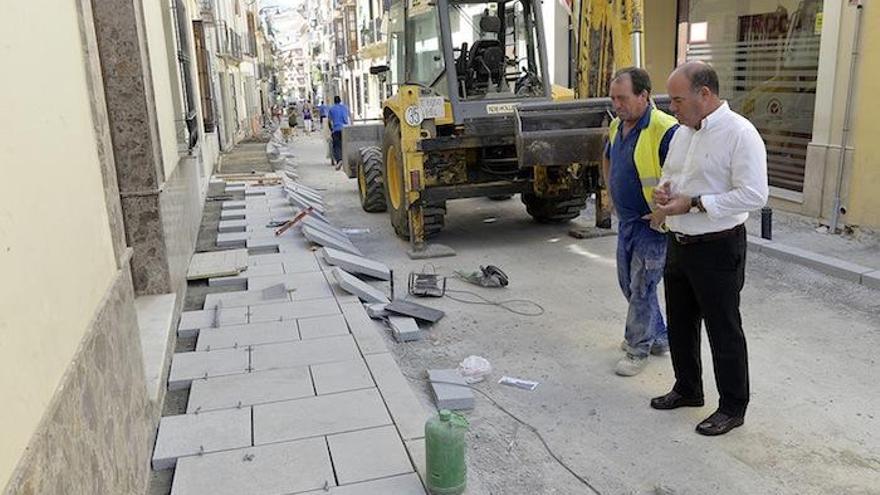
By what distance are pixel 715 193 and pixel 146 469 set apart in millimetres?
3078

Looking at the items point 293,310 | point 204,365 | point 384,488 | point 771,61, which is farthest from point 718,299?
point 771,61

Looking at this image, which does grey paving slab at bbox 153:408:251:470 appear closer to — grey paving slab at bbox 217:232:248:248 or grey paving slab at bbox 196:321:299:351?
grey paving slab at bbox 196:321:299:351

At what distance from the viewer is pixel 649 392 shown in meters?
4.27

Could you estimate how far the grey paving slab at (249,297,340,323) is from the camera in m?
5.39

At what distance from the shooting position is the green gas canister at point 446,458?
2.98 metres

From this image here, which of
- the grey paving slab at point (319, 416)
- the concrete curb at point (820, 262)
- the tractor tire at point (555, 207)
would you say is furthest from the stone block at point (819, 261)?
the grey paving slab at point (319, 416)

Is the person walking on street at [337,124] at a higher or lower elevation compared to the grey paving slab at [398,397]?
higher

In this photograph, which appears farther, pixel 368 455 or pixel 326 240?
pixel 326 240

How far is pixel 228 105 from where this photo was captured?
24422 mm

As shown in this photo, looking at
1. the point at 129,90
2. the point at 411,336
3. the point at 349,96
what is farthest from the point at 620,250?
the point at 349,96

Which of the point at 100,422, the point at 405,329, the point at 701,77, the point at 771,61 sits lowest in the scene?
the point at 405,329

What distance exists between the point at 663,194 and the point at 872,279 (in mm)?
3578

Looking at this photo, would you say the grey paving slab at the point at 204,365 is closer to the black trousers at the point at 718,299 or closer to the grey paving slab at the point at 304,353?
the grey paving slab at the point at 304,353

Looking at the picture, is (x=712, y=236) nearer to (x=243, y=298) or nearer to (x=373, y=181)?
(x=243, y=298)
